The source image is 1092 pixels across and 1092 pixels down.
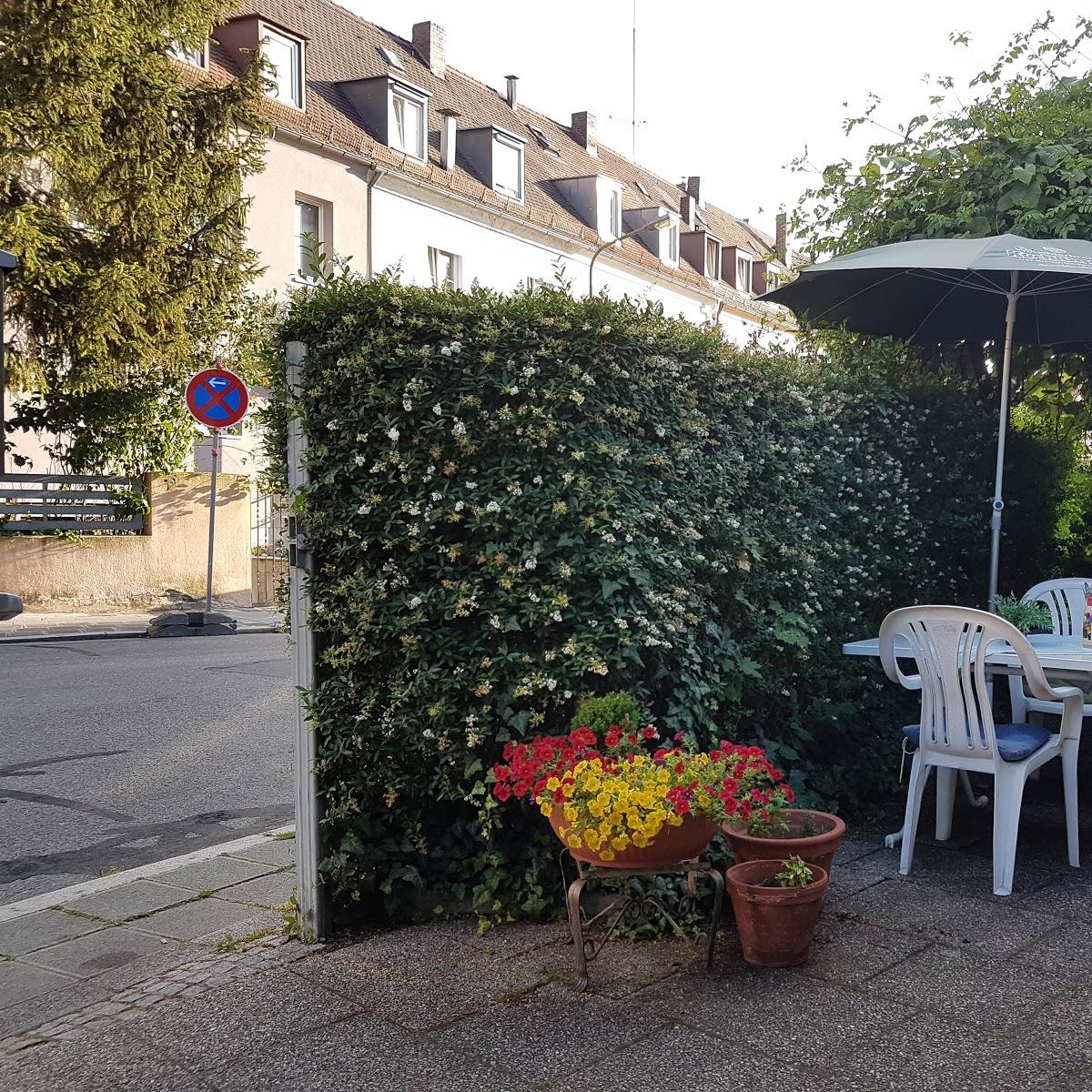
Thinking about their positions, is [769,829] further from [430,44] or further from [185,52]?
[430,44]

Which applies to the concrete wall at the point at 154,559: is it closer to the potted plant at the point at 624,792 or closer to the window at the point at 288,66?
the window at the point at 288,66

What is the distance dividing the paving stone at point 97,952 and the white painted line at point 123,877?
18.7 inches

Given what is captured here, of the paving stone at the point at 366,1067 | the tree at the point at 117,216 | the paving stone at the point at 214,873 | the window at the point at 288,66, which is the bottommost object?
the paving stone at the point at 214,873

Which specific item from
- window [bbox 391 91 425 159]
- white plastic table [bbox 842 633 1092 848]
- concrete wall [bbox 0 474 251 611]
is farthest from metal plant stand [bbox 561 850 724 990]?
window [bbox 391 91 425 159]

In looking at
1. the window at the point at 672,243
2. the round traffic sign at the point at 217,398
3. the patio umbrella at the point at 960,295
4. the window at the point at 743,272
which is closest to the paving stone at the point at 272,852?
the patio umbrella at the point at 960,295

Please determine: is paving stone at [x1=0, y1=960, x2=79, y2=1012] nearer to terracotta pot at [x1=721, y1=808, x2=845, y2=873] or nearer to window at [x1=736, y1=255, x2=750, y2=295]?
terracotta pot at [x1=721, y1=808, x2=845, y2=873]

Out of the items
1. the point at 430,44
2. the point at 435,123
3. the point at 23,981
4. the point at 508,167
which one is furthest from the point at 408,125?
the point at 23,981

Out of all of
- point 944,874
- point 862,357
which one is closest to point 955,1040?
point 944,874

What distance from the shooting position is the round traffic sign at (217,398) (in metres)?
14.2

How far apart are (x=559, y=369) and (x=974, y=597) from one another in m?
4.24

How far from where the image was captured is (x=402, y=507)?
4297 millimetres

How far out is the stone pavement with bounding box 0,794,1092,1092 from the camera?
317 cm

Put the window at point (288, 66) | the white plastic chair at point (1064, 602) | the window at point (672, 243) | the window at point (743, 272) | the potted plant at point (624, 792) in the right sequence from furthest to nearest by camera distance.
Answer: the window at point (743, 272)
the window at point (672, 243)
the window at point (288, 66)
the white plastic chair at point (1064, 602)
the potted plant at point (624, 792)

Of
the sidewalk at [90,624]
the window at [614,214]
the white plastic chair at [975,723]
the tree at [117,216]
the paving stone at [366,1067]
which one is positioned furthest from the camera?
the window at [614,214]
